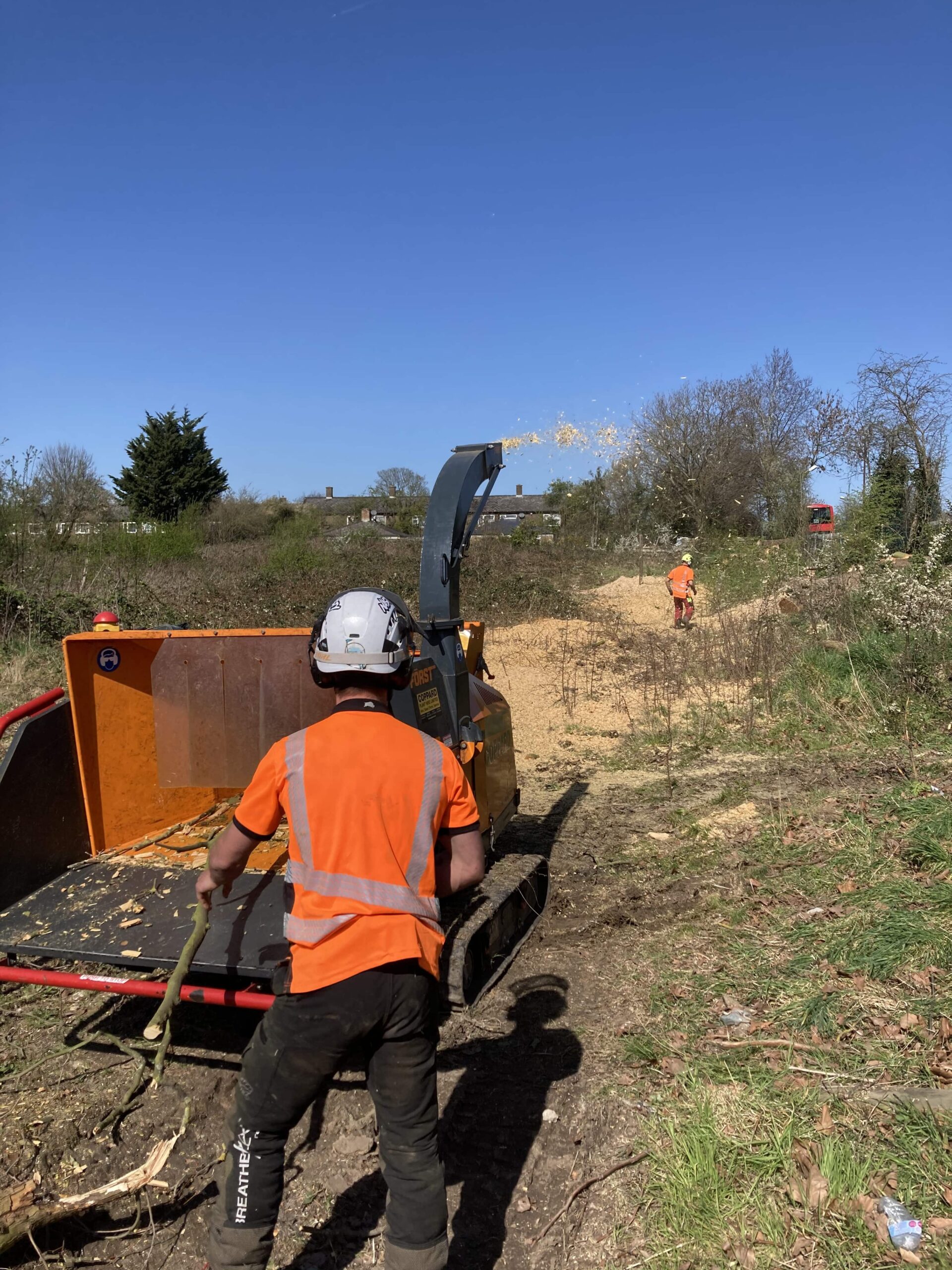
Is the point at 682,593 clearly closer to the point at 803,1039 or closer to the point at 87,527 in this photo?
the point at 87,527

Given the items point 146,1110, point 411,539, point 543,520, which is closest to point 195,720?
point 146,1110

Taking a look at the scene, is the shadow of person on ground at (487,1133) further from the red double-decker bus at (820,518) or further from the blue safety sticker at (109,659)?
the red double-decker bus at (820,518)

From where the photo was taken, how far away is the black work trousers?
7.23 feet

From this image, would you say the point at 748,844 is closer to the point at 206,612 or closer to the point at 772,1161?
the point at 772,1161

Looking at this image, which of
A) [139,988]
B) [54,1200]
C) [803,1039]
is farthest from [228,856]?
[803,1039]

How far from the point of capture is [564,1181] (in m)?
3.08

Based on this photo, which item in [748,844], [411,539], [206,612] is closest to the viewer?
[748,844]

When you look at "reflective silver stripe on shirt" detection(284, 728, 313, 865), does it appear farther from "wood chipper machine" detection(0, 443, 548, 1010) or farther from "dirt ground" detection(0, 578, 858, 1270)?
"dirt ground" detection(0, 578, 858, 1270)

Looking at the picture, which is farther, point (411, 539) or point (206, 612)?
point (411, 539)

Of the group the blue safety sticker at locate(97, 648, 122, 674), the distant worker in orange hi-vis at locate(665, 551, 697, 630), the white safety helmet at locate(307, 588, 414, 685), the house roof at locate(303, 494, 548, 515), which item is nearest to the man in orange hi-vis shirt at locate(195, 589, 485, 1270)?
the white safety helmet at locate(307, 588, 414, 685)

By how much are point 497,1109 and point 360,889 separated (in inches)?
69.4

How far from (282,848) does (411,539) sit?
2501 cm

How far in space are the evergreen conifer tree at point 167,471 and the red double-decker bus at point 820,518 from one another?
1012 inches

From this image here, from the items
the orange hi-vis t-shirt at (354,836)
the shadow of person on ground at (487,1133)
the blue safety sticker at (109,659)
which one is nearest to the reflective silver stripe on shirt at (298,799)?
the orange hi-vis t-shirt at (354,836)
